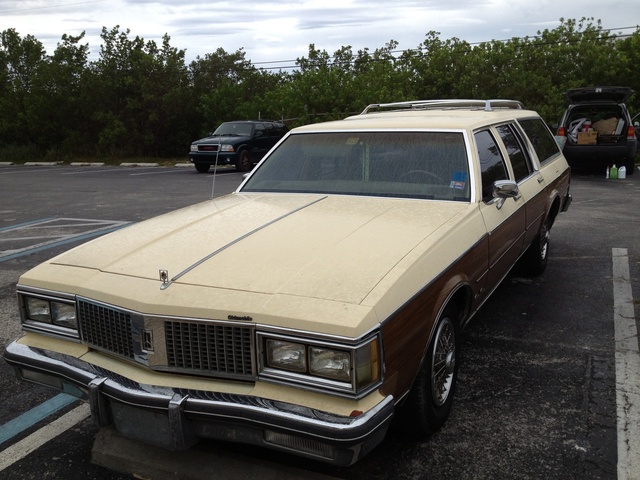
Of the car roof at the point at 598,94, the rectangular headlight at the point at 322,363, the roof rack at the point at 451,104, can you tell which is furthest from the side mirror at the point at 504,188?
the car roof at the point at 598,94

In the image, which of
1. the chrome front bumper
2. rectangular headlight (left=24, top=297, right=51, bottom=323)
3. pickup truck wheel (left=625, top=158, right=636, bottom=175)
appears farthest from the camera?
pickup truck wheel (left=625, top=158, right=636, bottom=175)

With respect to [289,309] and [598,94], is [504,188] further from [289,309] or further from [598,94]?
[598,94]

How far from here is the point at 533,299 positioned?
5.53m

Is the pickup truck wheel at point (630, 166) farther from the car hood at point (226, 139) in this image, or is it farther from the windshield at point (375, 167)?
the windshield at point (375, 167)

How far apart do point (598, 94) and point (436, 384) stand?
13.6 m

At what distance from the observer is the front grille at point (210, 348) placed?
104 inches

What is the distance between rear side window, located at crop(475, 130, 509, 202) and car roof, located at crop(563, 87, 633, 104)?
11.1 metres

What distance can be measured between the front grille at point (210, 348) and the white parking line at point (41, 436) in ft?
3.66

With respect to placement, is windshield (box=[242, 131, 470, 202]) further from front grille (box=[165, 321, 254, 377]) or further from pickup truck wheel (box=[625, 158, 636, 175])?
pickup truck wheel (box=[625, 158, 636, 175])

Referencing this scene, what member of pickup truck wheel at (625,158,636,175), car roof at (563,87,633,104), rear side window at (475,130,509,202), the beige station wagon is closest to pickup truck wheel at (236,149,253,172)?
car roof at (563,87,633,104)

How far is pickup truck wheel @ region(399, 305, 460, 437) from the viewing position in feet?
10.1

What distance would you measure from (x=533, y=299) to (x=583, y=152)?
1069cm

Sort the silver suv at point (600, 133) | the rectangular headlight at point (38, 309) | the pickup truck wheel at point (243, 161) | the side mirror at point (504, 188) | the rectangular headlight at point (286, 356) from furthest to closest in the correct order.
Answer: the pickup truck wheel at point (243, 161) → the silver suv at point (600, 133) → the side mirror at point (504, 188) → the rectangular headlight at point (38, 309) → the rectangular headlight at point (286, 356)

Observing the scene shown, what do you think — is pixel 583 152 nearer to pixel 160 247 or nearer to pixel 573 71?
pixel 573 71
